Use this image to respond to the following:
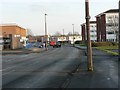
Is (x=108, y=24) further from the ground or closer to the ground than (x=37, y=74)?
further from the ground

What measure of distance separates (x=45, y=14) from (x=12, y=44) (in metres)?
13.4

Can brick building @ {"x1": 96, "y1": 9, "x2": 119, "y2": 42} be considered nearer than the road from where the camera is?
No

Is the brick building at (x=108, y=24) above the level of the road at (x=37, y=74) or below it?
above

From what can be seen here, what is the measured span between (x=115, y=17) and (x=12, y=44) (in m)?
57.6

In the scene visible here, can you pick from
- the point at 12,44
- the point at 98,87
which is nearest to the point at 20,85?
the point at 98,87

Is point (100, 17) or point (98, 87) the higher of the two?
point (100, 17)

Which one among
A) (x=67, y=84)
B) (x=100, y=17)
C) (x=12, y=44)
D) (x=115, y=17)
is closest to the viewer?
(x=67, y=84)

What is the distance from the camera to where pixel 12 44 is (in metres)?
73.6

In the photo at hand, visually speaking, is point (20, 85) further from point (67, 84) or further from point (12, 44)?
point (12, 44)

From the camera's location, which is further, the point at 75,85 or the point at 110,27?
the point at 110,27

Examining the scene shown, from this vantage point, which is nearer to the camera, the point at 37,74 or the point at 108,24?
the point at 37,74

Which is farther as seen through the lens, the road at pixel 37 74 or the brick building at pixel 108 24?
the brick building at pixel 108 24

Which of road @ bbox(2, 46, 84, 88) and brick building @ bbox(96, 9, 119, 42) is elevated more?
brick building @ bbox(96, 9, 119, 42)

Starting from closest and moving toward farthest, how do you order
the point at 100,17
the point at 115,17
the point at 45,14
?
1. the point at 45,14
2. the point at 115,17
3. the point at 100,17
